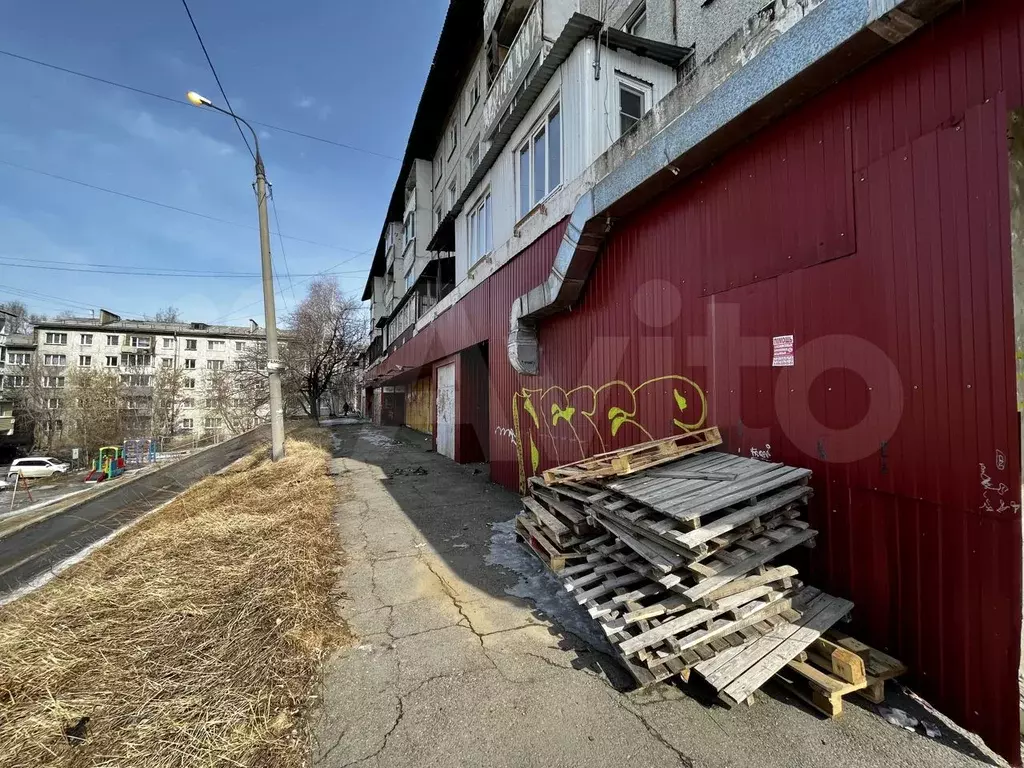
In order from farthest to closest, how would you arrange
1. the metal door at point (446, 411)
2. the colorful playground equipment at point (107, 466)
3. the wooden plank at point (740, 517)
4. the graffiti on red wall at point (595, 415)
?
the colorful playground equipment at point (107, 466) → the metal door at point (446, 411) → the graffiti on red wall at point (595, 415) → the wooden plank at point (740, 517)

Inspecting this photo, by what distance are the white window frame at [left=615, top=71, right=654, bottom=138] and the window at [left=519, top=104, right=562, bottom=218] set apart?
2.97ft

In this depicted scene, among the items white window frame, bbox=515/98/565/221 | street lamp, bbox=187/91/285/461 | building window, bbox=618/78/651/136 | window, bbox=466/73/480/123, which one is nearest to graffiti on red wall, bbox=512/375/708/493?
white window frame, bbox=515/98/565/221

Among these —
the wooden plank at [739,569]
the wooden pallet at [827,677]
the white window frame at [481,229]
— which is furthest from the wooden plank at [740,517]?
the white window frame at [481,229]

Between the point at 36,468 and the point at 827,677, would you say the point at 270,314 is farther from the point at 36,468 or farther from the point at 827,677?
the point at 36,468

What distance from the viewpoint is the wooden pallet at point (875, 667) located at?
2.50 m

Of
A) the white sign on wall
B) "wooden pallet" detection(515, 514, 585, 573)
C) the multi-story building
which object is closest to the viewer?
the multi-story building

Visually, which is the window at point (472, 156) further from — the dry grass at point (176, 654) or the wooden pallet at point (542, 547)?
the dry grass at point (176, 654)

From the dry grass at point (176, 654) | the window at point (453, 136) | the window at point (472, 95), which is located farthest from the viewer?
the window at point (453, 136)

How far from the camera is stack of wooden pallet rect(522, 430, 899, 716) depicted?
2.48 metres

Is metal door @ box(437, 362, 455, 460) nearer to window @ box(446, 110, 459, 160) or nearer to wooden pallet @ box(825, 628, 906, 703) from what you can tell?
window @ box(446, 110, 459, 160)

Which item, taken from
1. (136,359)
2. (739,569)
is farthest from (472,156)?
(136,359)

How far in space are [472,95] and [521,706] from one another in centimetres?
1652

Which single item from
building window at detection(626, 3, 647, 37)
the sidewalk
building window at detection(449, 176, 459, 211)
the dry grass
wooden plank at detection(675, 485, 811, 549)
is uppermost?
building window at detection(449, 176, 459, 211)

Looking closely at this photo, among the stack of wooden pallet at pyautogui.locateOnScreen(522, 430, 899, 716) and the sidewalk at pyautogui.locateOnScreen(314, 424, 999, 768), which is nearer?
the sidewalk at pyautogui.locateOnScreen(314, 424, 999, 768)
